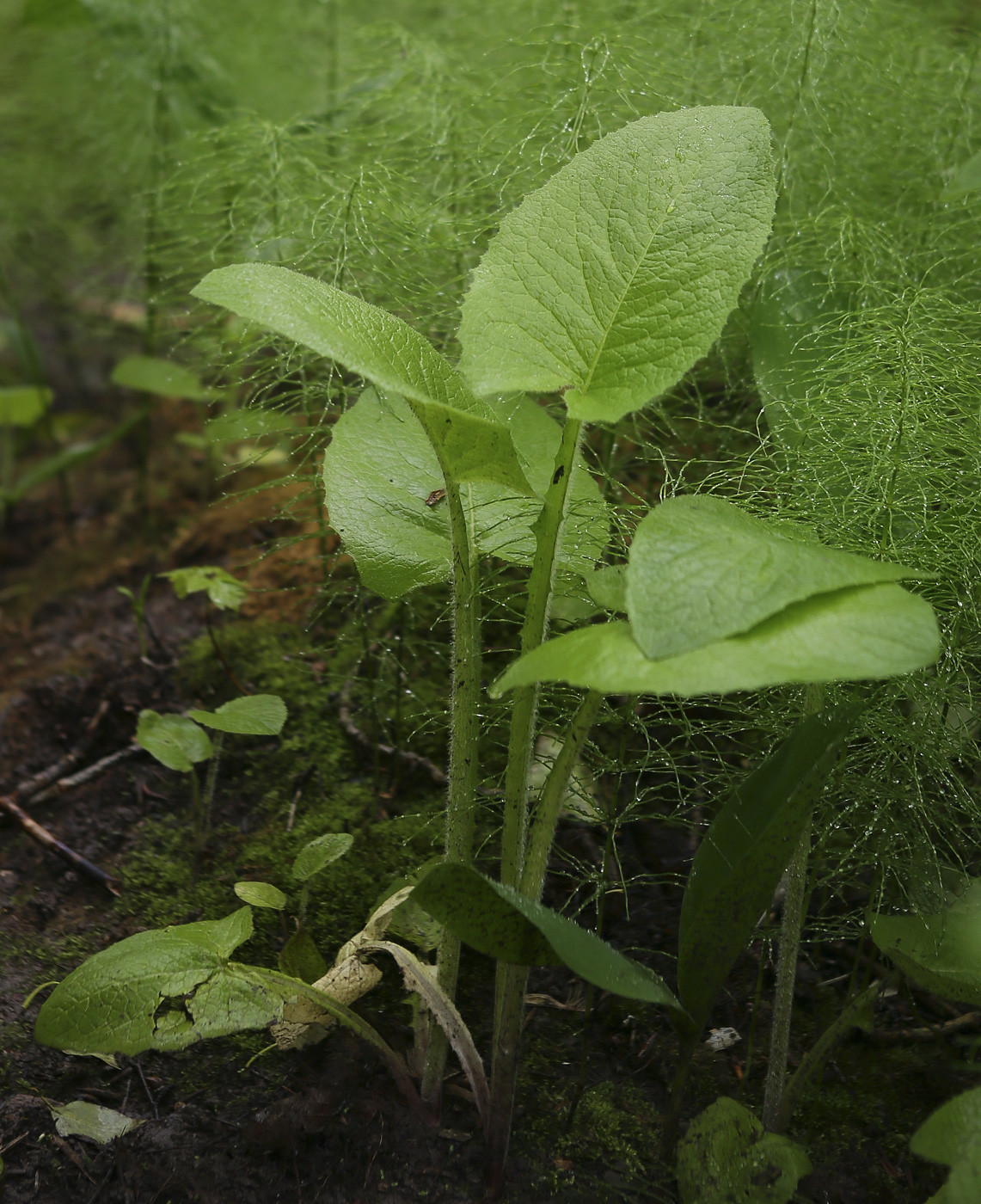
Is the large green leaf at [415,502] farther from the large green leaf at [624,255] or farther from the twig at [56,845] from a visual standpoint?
the twig at [56,845]

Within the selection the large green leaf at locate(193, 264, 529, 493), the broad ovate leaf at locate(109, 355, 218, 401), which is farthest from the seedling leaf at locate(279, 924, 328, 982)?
the broad ovate leaf at locate(109, 355, 218, 401)

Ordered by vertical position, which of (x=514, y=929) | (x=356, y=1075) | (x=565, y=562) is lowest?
(x=356, y=1075)

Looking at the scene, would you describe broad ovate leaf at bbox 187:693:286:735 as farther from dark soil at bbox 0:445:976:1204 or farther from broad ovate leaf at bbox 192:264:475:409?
broad ovate leaf at bbox 192:264:475:409

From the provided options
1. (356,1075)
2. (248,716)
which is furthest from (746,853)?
(248,716)

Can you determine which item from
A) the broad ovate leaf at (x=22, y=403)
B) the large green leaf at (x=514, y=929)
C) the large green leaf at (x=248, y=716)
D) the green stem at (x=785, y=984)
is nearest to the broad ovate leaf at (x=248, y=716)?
the large green leaf at (x=248, y=716)

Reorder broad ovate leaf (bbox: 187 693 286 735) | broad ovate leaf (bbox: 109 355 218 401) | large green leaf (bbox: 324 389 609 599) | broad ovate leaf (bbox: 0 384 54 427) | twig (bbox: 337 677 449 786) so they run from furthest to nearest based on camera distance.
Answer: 1. broad ovate leaf (bbox: 0 384 54 427)
2. broad ovate leaf (bbox: 109 355 218 401)
3. twig (bbox: 337 677 449 786)
4. broad ovate leaf (bbox: 187 693 286 735)
5. large green leaf (bbox: 324 389 609 599)

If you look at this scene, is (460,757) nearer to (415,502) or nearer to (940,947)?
(415,502)
